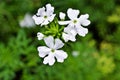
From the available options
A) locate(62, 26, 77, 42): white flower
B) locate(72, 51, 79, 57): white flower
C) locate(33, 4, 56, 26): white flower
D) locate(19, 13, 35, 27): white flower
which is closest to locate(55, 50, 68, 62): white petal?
locate(62, 26, 77, 42): white flower

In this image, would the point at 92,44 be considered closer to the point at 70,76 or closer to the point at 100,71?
the point at 100,71

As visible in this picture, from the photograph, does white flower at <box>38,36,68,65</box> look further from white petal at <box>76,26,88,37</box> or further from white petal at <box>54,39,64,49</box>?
white petal at <box>76,26,88,37</box>

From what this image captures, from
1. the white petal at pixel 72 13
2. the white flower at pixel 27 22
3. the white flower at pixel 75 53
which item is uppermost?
the white flower at pixel 27 22

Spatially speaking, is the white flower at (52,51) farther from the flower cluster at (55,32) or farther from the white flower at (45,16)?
the white flower at (45,16)

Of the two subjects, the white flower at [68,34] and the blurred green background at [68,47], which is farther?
the blurred green background at [68,47]

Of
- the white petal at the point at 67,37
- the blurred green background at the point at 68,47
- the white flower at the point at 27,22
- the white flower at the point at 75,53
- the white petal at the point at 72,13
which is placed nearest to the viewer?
the white petal at the point at 67,37

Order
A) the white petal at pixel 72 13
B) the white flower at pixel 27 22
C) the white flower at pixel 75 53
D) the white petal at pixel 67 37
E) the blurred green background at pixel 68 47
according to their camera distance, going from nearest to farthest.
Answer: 1. the white petal at pixel 67 37
2. the white petal at pixel 72 13
3. the blurred green background at pixel 68 47
4. the white flower at pixel 75 53
5. the white flower at pixel 27 22

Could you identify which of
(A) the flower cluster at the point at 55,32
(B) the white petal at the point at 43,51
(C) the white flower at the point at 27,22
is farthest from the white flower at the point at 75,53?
(B) the white petal at the point at 43,51

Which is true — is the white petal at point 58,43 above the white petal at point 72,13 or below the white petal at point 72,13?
below
